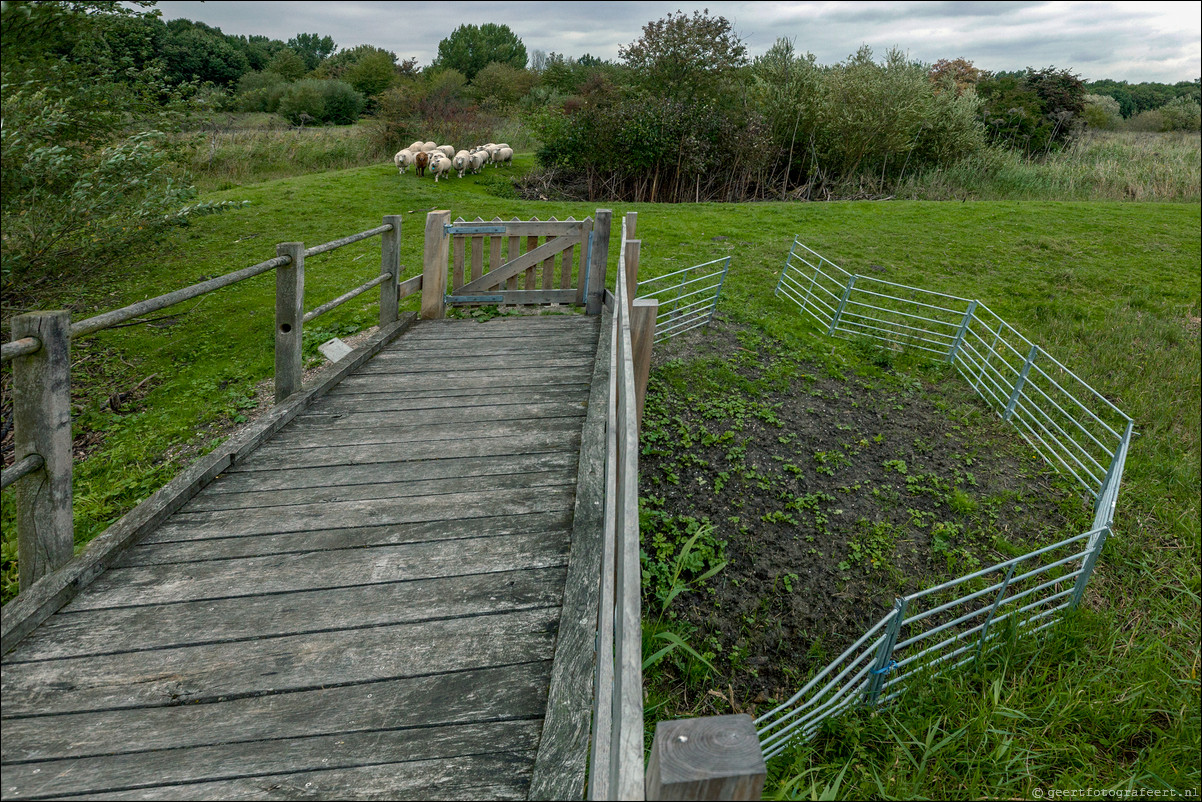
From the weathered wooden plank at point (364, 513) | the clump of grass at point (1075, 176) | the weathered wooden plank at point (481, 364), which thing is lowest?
the weathered wooden plank at point (364, 513)

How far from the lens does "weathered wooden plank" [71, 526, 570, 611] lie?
8.22 feet

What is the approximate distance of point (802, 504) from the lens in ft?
17.9

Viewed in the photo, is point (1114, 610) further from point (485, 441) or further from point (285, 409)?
point (285, 409)

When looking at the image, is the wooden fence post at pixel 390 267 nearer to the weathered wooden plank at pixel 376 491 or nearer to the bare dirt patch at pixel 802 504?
the bare dirt patch at pixel 802 504

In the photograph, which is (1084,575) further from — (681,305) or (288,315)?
(681,305)

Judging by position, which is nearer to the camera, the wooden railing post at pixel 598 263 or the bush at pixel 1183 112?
the bush at pixel 1183 112

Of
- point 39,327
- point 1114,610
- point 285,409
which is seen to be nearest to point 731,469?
point 1114,610

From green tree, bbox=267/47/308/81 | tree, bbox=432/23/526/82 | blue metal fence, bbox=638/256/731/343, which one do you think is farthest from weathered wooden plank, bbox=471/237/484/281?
tree, bbox=432/23/526/82

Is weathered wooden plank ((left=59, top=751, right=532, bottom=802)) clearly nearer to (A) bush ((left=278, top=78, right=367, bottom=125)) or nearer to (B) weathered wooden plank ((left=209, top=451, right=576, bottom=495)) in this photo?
(B) weathered wooden plank ((left=209, top=451, right=576, bottom=495))

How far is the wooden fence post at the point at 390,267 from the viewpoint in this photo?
5922mm

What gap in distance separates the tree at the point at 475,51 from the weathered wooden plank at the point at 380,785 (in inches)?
2436

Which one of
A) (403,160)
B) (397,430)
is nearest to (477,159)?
(403,160)

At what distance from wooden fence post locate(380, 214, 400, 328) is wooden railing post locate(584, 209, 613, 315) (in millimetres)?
2064

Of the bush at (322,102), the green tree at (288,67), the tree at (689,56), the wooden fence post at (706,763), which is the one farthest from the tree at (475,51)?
the wooden fence post at (706,763)
